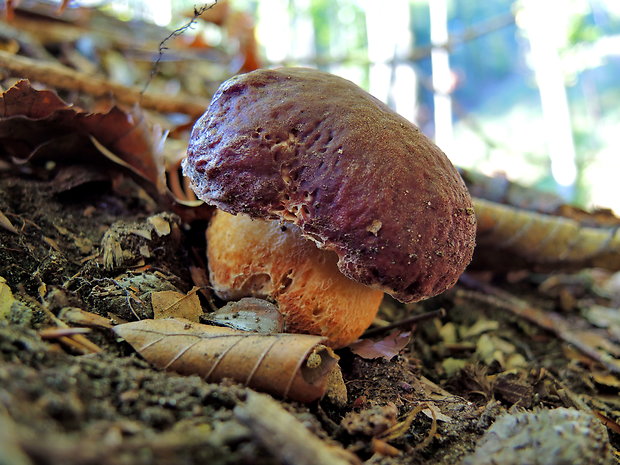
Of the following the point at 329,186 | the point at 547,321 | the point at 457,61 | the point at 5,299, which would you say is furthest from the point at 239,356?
the point at 457,61

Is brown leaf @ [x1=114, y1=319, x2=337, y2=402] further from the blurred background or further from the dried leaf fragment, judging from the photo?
the blurred background

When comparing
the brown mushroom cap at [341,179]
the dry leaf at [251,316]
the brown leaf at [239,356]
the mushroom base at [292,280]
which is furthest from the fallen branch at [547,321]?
the brown leaf at [239,356]

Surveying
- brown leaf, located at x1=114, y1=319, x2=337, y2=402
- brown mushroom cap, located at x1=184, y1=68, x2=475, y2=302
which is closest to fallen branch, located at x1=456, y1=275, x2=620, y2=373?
brown mushroom cap, located at x1=184, y1=68, x2=475, y2=302

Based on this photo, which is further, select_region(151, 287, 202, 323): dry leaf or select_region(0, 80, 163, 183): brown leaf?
select_region(0, 80, 163, 183): brown leaf

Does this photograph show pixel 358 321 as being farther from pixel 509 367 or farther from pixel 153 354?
pixel 509 367

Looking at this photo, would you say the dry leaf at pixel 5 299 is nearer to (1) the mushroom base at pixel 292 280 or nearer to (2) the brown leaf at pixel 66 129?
(1) the mushroom base at pixel 292 280

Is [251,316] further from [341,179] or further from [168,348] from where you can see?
[341,179]

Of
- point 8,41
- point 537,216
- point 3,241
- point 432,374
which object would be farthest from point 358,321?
point 8,41
